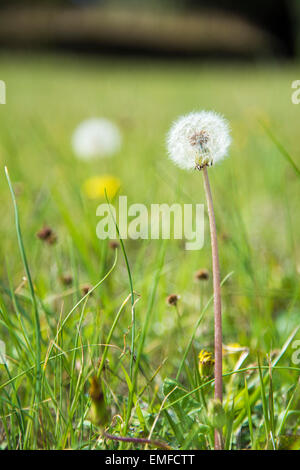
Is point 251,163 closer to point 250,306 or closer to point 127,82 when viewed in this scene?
point 250,306

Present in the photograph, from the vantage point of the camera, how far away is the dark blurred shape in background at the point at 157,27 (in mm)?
9562

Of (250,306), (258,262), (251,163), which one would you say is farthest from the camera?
(251,163)

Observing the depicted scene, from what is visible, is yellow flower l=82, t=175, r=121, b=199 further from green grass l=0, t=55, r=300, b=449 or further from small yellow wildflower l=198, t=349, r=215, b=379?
small yellow wildflower l=198, t=349, r=215, b=379

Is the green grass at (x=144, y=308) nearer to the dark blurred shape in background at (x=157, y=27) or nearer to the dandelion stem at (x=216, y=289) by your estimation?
the dandelion stem at (x=216, y=289)

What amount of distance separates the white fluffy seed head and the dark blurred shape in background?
30.2 feet

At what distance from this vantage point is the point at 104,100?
3.46 metres

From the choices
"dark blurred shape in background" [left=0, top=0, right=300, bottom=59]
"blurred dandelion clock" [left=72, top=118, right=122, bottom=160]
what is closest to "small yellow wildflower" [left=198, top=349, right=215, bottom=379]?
"blurred dandelion clock" [left=72, top=118, right=122, bottom=160]

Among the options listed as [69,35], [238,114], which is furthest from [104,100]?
[69,35]

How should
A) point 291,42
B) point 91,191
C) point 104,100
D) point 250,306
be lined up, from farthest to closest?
point 291,42 → point 104,100 → point 91,191 → point 250,306

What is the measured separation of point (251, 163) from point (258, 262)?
0.77m

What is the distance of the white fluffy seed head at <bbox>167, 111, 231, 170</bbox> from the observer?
0.37 meters

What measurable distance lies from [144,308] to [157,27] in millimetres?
11057

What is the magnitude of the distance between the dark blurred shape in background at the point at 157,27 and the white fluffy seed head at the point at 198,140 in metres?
9.21
